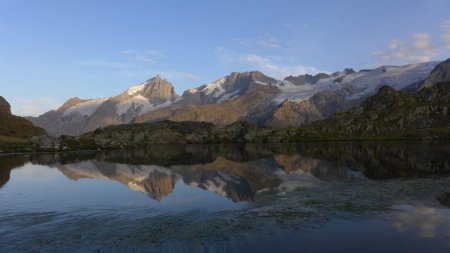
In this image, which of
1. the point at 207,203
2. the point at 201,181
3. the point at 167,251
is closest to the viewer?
the point at 167,251

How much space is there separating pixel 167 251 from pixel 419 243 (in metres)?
19.8

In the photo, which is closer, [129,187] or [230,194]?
[230,194]

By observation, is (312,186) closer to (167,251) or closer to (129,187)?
(129,187)

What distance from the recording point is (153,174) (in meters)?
99.8

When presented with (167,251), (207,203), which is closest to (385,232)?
(167,251)

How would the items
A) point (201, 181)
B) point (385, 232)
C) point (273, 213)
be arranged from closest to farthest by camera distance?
1. point (385, 232)
2. point (273, 213)
3. point (201, 181)

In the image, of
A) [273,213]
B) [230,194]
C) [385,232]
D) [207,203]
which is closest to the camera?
[385,232]

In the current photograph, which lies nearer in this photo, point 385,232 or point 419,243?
point 419,243

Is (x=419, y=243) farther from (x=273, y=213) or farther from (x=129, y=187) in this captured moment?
(x=129, y=187)

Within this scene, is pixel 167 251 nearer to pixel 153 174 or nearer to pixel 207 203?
pixel 207 203

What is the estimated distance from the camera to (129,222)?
46312 mm

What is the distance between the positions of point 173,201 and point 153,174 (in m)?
40.8

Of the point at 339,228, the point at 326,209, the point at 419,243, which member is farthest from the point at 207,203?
the point at 419,243

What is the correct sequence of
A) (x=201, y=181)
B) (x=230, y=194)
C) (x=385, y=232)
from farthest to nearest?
(x=201, y=181) → (x=230, y=194) → (x=385, y=232)
